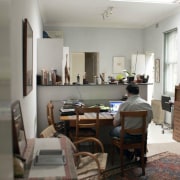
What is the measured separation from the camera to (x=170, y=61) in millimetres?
7305

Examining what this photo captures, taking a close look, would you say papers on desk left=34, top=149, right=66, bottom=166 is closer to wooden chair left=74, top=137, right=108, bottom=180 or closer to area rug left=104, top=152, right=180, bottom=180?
wooden chair left=74, top=137, right=108, bottom=180

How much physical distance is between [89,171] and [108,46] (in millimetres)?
6668

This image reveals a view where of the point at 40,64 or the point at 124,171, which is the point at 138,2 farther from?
the point at 124,171

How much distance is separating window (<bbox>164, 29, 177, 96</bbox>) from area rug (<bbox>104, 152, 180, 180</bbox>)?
10.6 feet

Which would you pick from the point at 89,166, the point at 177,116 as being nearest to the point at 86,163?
the point at 89,166

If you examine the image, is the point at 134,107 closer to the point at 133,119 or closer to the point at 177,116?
the point at 133,119

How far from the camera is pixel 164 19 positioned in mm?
7488

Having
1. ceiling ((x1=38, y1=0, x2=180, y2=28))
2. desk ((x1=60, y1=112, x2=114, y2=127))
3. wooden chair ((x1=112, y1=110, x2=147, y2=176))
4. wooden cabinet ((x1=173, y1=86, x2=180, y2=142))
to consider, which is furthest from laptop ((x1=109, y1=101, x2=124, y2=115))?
ceiling ((x1=38, y1=0, x2=180, y2=28))

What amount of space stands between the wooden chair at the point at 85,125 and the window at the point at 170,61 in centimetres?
362

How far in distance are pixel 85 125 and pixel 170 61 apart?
423cm

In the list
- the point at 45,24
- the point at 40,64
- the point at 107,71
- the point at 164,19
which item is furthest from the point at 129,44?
the point at 40,64

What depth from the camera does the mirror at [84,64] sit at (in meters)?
9.30

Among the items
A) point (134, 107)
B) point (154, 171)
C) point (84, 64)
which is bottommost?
point (154, 171)

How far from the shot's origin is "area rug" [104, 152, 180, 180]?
357 centimetres
